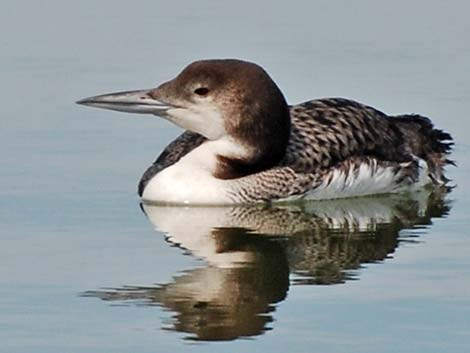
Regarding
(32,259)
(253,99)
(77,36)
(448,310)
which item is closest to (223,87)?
(253,99)

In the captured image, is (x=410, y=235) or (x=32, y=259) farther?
(x=410, y=235)

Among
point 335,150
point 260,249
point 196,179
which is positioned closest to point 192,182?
point 196,179

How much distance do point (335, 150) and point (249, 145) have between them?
2.25 ft

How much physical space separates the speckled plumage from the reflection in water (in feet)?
0.49

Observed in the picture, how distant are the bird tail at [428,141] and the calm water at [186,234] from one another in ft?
0.49

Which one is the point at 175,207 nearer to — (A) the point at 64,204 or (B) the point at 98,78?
(A) the point at 64,204

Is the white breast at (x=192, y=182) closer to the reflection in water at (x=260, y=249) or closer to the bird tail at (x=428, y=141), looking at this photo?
the reflection in water at (x=260, y=249)

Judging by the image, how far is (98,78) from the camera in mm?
16750

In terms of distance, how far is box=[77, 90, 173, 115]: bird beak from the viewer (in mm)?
13430

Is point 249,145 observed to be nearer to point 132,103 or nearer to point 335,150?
point 335,150

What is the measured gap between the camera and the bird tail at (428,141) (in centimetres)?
1449

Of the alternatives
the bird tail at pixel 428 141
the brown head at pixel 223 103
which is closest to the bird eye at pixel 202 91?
the brown head at pixel 223 103

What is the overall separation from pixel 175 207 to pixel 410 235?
165 centimetres

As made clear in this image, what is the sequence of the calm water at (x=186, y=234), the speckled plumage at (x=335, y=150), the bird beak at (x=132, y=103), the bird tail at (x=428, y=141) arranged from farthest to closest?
1. the bird tail at (x=428, y=141)
2. the speckled plumage at (x=335, y=150)
3. the bird beak at (x=132, y=103)
4. the calm water at (x=186, y=234)
